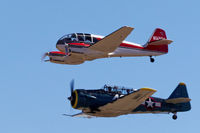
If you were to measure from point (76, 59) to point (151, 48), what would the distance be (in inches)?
234

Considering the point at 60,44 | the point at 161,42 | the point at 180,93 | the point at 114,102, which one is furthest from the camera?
the point at 161,42

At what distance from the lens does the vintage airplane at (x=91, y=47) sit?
32.6 m

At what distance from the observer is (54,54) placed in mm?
35000

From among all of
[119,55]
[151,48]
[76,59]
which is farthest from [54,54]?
[151,48]

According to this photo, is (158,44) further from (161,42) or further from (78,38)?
(78,38)

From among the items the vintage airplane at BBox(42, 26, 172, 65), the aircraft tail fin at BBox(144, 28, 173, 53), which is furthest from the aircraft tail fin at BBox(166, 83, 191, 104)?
the vintage airplane at BBox(42, 26, 172, 65)

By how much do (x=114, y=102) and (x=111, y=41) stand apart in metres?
4.84

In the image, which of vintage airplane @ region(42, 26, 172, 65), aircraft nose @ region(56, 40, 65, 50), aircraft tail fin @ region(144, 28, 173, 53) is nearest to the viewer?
vintage airplane @ region(42, 26, 172, 65)

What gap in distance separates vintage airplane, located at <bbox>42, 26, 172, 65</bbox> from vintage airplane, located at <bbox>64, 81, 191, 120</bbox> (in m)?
2.76

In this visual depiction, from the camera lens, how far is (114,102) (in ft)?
97.3

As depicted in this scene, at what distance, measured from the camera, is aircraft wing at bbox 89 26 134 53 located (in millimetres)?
31791

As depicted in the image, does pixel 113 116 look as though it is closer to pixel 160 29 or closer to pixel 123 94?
pixel 123 94

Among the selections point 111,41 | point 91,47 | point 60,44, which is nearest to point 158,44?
point 111,41

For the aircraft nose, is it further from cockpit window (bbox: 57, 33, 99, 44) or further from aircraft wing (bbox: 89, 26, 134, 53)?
aircraft wing (bbox: 89, 26, 134, 53)
